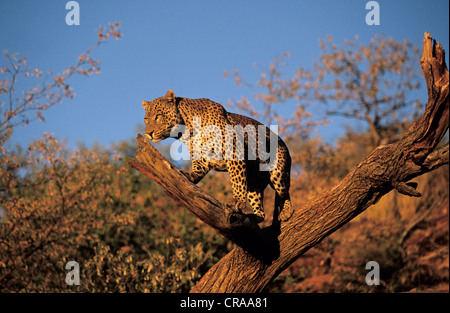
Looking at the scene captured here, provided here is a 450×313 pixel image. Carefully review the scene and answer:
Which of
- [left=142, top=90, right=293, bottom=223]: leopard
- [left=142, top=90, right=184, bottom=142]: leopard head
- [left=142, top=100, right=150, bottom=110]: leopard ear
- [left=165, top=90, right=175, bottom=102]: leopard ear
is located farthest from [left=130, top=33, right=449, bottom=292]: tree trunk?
[left=165, top=90, right=175, bottom=102]: leopard ear

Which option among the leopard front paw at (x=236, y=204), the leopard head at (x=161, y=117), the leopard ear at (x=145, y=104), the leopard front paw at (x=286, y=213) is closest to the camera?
the leopard front paw at (x=236, y=204)

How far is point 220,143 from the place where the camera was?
5.89 meters

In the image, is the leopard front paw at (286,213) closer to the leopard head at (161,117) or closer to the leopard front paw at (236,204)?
the leopard front paw at (236,204)

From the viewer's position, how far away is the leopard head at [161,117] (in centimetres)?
573

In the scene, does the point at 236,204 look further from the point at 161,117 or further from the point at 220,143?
the point at 161,117

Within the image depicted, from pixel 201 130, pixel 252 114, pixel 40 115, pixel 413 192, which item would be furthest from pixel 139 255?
pixel 413 192

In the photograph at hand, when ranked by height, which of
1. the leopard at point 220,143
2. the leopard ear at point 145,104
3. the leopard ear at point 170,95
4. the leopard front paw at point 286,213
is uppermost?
the leopard ear at point 170,95

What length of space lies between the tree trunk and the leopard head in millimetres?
330

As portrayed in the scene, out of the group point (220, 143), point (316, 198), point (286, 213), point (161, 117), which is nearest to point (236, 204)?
point (220, 143)

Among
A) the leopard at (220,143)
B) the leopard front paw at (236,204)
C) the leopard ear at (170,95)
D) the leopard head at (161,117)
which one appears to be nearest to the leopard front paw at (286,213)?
the leopard at (220,143)

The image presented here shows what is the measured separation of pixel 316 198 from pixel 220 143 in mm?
1502

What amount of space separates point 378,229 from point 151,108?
46.9 feet

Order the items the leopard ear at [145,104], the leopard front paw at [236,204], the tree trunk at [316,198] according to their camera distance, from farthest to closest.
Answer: the leopard ear at [145,104], the leopard front paw at [236,204], the tree trunk at [316,198]
